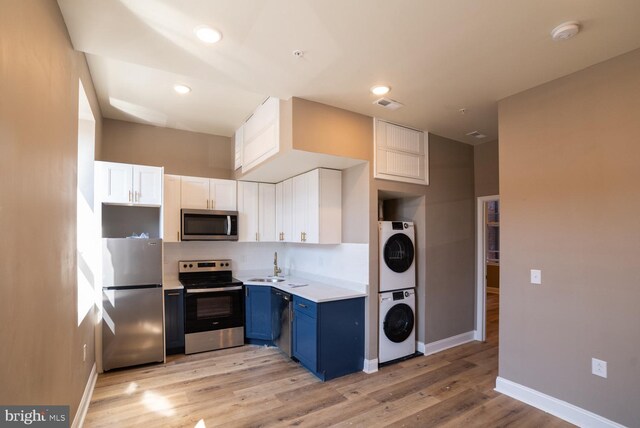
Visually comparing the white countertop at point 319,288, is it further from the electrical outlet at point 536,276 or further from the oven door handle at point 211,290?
the electrical outlet at point 536,276

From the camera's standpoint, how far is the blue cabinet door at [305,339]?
3.29 m

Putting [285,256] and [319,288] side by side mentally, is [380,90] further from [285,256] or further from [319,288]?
[285,256]

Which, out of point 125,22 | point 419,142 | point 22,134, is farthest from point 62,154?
point 419,142

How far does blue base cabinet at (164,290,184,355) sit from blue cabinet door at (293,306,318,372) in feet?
4.70

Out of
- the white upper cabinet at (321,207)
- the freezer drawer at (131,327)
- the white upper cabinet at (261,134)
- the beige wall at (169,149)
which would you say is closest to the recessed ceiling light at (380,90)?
the white upper cabinet at (261,134)

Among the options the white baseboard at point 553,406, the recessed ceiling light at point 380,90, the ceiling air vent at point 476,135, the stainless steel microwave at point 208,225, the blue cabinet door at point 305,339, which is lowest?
the white baseboard at point 553,406

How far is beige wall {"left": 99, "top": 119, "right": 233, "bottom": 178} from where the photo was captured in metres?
4.15

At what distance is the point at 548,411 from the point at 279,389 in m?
2.34

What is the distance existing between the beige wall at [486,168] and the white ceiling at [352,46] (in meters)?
1.28

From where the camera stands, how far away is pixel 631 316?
230 cm

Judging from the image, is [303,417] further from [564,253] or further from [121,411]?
[564,253]

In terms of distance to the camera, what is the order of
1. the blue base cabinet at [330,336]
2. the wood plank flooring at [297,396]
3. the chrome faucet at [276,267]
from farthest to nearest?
the chrome faucet at [276,267] < the blue base cabinet at [330,336] < the wood plank flooring at [297,396]

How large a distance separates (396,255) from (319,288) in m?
0.99

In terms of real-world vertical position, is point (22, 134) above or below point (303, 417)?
above
